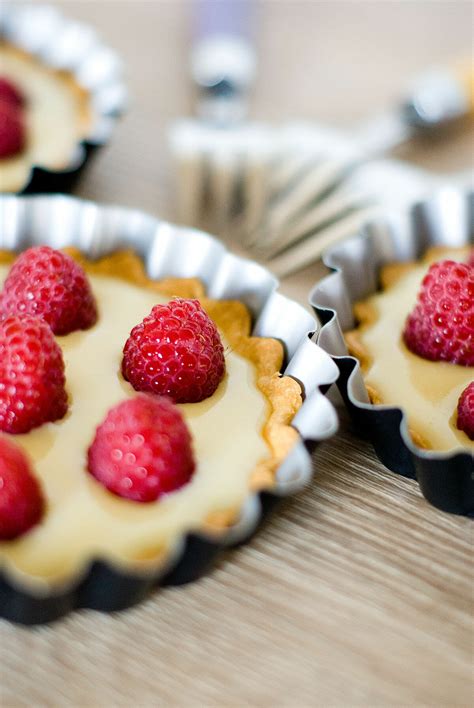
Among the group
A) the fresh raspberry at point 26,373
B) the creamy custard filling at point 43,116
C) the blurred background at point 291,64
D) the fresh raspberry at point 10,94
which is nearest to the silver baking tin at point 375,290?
the fresh raspberry at point 26,373

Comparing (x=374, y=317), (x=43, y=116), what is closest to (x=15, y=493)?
(x=374, y=317)

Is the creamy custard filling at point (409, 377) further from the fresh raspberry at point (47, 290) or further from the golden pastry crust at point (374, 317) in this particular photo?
the fresh raspberry at point (47, 290)

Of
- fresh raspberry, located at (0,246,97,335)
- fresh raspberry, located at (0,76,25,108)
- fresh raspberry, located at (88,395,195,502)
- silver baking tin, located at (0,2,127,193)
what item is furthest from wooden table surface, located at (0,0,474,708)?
fresh raspberry, located at (0,76,25,108)

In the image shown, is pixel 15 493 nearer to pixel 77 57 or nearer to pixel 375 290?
pixel 375 290

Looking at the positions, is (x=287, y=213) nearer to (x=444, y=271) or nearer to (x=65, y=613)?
(x=444, y=271)

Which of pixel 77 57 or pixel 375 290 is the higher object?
pixel 77 57

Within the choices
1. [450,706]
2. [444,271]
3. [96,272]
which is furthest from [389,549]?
[96,272]
